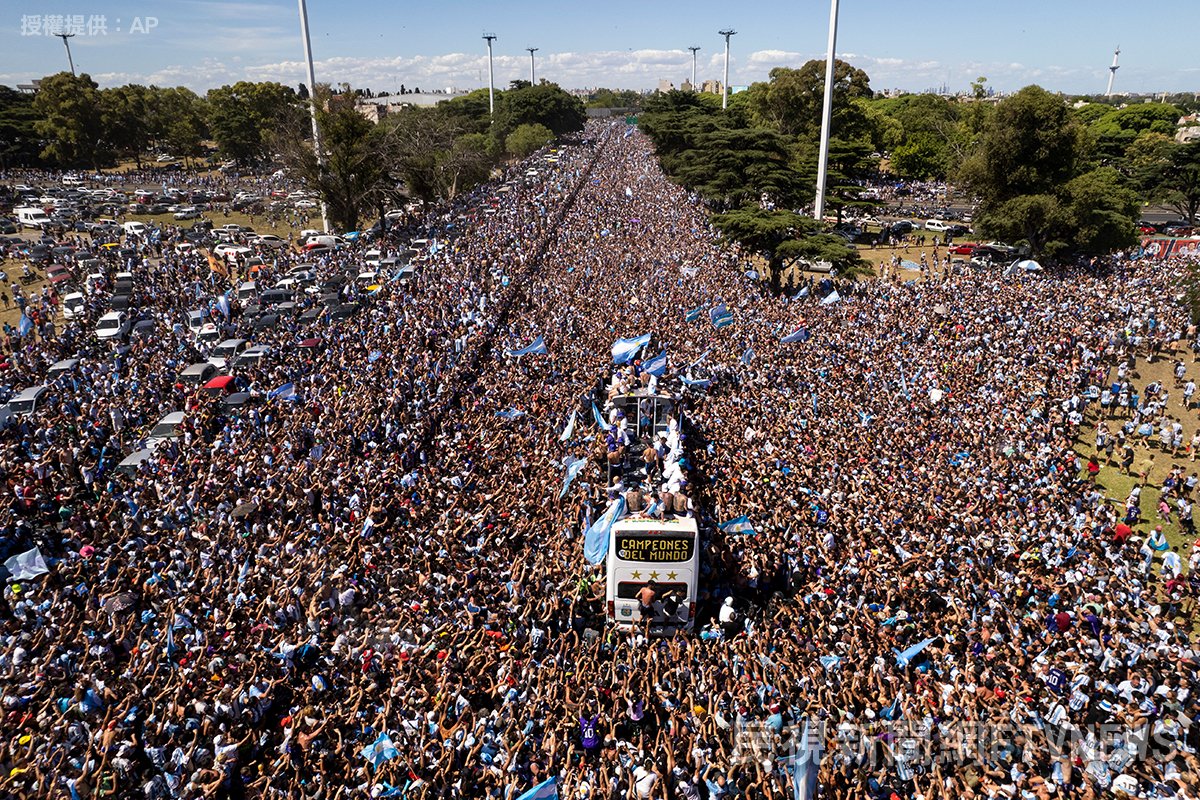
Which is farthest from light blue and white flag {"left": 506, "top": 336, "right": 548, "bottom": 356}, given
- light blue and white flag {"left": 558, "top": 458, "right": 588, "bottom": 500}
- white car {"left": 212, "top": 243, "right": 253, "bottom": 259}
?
white car {"left": 212, "top": 243, "right": 253, "bottom": 259}

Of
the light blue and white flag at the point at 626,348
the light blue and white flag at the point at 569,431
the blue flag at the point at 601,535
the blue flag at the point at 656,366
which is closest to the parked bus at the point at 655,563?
the blue flag at the point at 601,535

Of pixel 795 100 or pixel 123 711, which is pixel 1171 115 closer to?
pixel 795 100

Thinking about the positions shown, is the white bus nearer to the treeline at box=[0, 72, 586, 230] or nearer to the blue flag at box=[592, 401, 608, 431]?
the blue flag at box=[592, 401, 608, 431]

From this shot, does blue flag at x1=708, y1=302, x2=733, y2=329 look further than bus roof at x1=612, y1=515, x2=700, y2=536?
Yes

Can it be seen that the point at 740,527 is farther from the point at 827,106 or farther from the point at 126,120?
the point at 126,120

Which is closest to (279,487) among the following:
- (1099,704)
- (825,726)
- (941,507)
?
(825,726)
